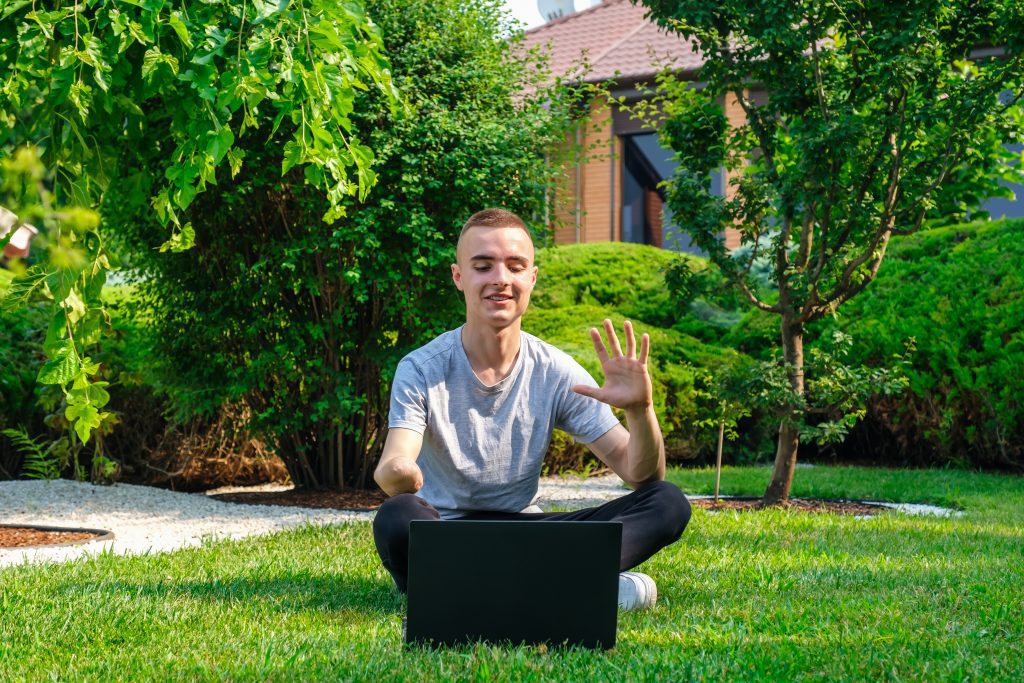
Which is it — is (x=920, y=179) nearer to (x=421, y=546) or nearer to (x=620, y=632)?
(x=620, y=632)

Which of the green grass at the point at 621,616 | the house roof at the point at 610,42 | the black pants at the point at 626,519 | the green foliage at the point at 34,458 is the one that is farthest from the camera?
the house roof at the point at 610,42

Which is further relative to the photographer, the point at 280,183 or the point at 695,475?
the point at 695,475

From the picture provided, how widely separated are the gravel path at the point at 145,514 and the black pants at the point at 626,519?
2.18m

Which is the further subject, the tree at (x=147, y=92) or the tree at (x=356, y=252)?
the tree at (x=356, y=252)

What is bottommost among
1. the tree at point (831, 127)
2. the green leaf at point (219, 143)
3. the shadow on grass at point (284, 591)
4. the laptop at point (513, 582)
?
the shadow on grass at point (284, 591)

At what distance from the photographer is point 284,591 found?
12.9ft

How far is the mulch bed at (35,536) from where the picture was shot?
559cm

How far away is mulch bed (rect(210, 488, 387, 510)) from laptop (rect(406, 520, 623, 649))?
4.00 meters

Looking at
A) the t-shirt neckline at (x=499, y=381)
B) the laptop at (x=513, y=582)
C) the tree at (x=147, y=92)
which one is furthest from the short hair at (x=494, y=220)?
the laptop at (x=513, y=582)

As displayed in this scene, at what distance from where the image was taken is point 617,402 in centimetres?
314

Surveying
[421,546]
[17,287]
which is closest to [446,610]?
[421,546]

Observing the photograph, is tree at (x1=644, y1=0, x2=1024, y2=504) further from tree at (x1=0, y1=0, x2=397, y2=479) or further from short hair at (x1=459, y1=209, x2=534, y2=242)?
short hair at (x1=459, y1=209, x2=534, y2=242)

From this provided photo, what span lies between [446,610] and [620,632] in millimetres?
606

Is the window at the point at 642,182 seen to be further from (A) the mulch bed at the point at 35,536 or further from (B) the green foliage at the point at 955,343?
(A) the mulch bed at the point at 35,536
